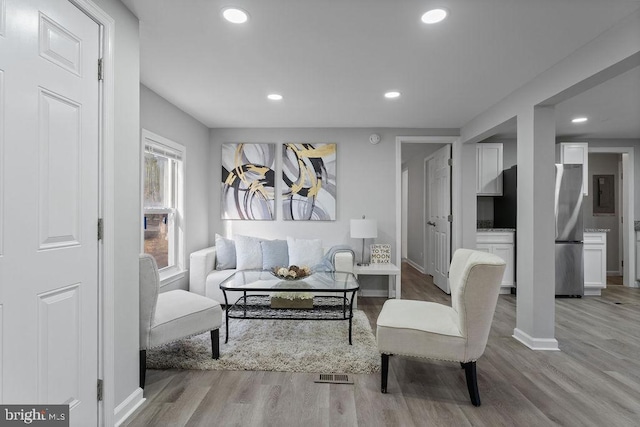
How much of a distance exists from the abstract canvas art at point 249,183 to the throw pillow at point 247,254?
0.55 metres

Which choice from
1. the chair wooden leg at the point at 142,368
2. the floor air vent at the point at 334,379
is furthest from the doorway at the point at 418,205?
the chair wooden leg at the point at 142,368

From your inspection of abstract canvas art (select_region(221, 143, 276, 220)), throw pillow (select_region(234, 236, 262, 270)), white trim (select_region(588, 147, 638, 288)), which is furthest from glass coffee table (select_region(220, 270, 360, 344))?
white trim (select_region(588, 147, 638, 288))

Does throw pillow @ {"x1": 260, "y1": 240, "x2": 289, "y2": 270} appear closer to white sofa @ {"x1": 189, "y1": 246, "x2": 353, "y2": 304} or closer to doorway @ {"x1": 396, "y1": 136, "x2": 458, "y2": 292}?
white sofa @ {"x1": 189, "y1": 246, "x2": 353, "y2": 304}

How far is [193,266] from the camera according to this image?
156 inches

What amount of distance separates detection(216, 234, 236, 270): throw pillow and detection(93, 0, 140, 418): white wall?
6.99ft

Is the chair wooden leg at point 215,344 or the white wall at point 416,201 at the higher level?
the white wall at point 416,201

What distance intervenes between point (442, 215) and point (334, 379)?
3.57 m

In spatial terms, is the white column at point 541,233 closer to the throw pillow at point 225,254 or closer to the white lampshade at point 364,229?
the white lampshade at point 364,229

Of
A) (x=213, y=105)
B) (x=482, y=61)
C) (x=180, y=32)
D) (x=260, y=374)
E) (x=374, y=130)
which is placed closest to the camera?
(x=180, y=32)

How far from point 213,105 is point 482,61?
2731mm

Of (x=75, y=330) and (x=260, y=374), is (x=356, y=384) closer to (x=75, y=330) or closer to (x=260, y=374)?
(x=260, y=374)

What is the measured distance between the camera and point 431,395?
7.19 feet

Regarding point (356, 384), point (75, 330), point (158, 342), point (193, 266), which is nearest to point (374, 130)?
point (193, 266)

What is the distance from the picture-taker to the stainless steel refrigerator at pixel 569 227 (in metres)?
4.39
